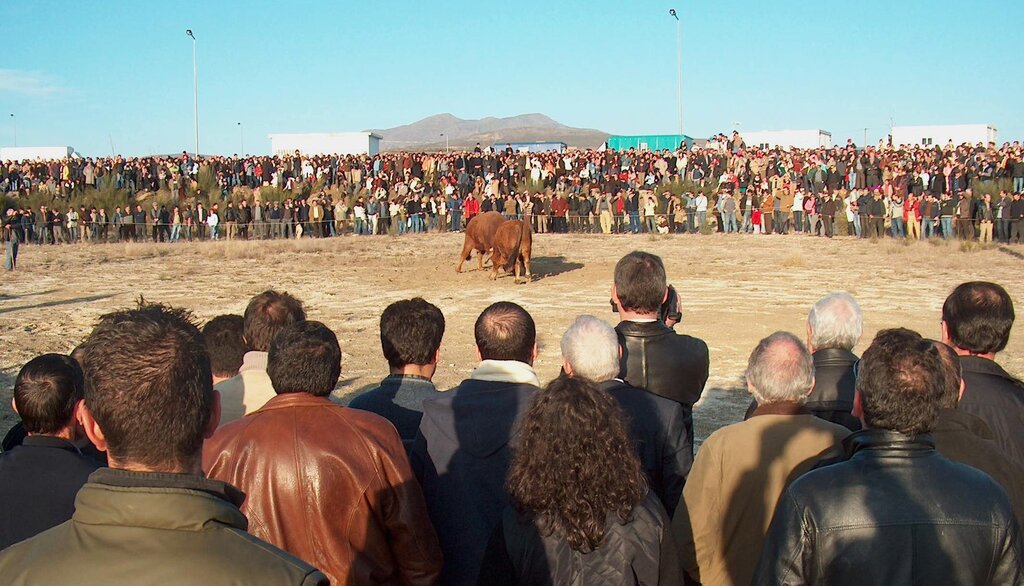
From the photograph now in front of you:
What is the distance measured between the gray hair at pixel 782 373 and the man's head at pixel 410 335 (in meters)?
1.32

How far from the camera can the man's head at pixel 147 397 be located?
199 centimetres

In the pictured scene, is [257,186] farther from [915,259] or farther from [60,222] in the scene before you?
[915,259]

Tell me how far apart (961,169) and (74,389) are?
102 ft

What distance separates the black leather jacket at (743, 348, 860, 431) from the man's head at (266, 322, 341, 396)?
6.34 feet

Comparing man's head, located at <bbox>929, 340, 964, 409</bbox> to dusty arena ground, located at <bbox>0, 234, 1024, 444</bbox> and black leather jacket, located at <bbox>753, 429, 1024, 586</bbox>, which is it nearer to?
black leather jacket, located at <bbox>753, 429, 1024, 586</bbox>

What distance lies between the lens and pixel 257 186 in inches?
1485

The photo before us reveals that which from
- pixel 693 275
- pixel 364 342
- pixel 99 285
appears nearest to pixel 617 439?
pixel 364 342

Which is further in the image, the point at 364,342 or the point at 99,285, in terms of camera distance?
the point at 99,285

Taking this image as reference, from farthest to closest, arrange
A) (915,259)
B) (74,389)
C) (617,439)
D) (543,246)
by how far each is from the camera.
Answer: (543,246), (915,259), (74,389), (617,439)

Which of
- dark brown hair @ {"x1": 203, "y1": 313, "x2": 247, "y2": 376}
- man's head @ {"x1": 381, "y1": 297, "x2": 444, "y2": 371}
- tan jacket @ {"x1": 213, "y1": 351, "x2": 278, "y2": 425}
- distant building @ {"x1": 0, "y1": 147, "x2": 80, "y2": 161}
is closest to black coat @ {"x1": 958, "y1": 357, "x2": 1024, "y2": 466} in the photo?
man's head @ {"x1": 381, "y1": 297, "x2": 444, "y2": 371}

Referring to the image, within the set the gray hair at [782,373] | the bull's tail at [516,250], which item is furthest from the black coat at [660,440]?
the bull's tail at [516,250]

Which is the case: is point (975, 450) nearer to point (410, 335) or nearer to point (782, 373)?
point (782, 373)

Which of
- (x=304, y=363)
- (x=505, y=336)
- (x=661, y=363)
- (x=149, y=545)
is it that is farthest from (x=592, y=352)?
(x=149, y=545)

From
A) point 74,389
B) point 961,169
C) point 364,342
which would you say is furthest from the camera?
point 961,169
